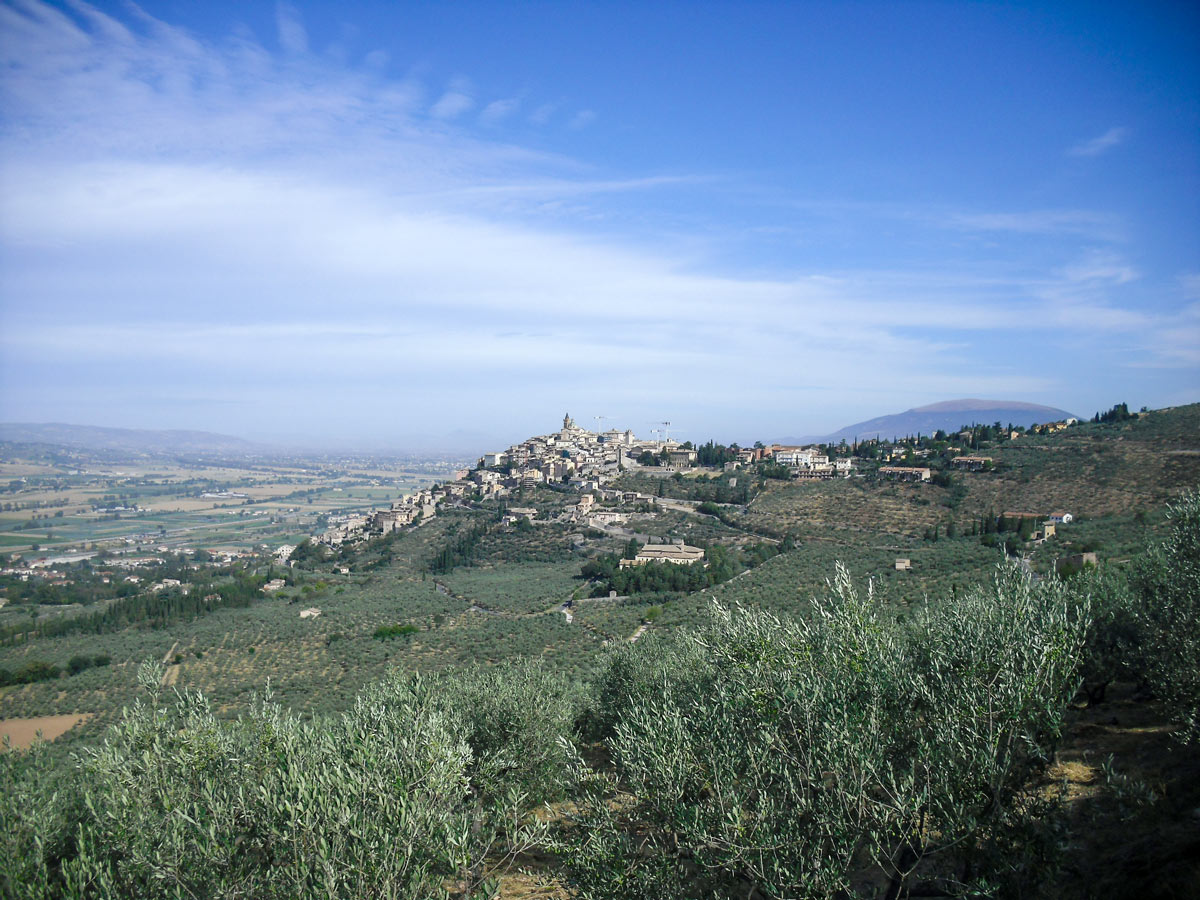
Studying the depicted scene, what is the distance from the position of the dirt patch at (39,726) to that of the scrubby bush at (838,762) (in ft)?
70.5

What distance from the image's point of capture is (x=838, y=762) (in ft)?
20.2

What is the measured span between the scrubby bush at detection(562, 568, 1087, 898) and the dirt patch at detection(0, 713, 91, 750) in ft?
70.5

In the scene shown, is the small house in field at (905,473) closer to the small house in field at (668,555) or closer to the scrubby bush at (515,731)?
the small house in field at (668,555)

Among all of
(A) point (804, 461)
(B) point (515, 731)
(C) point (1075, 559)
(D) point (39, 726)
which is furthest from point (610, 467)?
(B) point (515, 731)

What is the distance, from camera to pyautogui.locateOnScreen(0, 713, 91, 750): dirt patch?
19.8 meters

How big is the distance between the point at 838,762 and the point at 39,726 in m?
26.0

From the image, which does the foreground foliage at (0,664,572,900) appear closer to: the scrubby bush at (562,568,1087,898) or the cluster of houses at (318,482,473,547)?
the scrubby bush at (562,568,1087,898)

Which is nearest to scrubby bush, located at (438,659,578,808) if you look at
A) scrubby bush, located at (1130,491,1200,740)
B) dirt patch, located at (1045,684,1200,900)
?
dirt patch, located at (1045,684,1200,900)

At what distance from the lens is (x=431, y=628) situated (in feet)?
105

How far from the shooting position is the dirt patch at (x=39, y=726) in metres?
19.8

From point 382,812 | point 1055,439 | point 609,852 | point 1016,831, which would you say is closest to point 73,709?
point 382,812

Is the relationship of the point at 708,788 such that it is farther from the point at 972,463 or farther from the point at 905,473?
the point at 972,463

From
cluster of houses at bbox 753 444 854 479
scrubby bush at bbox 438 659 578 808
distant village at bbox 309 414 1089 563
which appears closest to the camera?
scrubby bush at bbox 438 659 578 808

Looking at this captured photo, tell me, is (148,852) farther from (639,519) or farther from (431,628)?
(639,519)
